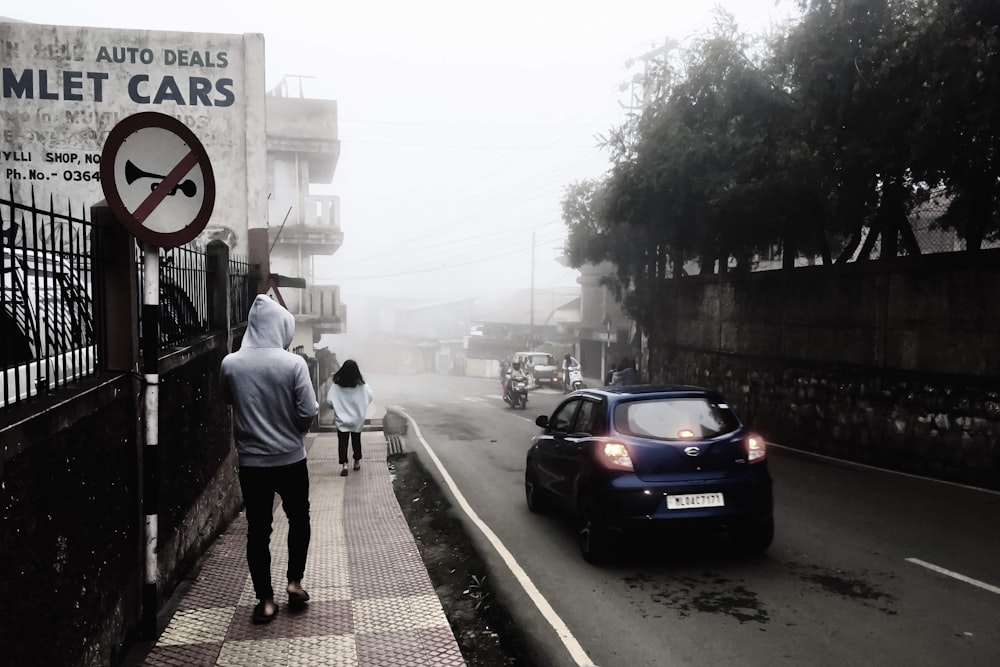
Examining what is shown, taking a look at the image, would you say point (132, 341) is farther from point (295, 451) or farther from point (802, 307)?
point (802, 307)

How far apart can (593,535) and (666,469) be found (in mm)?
910

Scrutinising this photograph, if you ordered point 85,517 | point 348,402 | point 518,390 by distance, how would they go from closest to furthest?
point 85,517
point 348,402
point 518,390

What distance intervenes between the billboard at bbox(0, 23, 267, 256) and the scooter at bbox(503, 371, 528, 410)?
14012 millimetres

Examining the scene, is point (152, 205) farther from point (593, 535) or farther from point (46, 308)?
point (593, 535)

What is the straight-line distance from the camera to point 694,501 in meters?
6.57

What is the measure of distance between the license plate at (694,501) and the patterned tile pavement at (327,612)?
2.16 m

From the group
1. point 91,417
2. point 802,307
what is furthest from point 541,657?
point 802,307

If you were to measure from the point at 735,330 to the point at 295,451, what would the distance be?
1567 centimetres

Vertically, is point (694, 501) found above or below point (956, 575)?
above

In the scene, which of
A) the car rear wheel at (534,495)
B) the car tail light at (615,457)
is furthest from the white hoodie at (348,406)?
the car tail light at (615,457)

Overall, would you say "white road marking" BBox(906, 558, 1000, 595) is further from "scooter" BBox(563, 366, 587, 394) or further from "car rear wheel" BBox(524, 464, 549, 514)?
"scooter" BBox(563, 366, 587, 394)

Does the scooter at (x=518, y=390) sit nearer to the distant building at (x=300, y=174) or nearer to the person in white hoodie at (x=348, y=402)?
the distant building at (x=300, y=174)

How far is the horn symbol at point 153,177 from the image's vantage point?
464cm

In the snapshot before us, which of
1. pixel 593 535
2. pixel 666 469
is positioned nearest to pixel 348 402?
pixel 593 535
